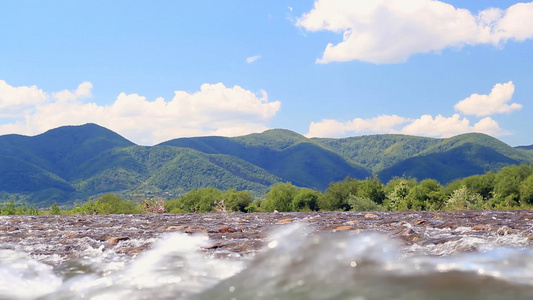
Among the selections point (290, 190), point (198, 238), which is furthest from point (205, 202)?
point (198, 238)

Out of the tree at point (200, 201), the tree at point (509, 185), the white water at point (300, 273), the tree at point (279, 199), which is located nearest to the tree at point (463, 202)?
the tree at point (509, 185)

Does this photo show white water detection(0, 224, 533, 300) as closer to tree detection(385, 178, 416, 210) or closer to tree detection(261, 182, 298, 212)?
tree detection(385, 178, 416, 210)

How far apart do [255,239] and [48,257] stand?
14.5 feet

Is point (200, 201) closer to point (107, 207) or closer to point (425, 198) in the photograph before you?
point (107, 207)

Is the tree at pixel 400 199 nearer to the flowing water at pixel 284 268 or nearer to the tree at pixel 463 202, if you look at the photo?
the tree at pixel 463 202

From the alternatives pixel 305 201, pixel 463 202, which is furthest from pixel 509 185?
pixel 305 201

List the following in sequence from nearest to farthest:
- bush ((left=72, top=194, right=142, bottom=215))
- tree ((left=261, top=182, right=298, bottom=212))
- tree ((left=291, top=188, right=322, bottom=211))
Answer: bush ((left=72, top=194, right=142, bottom=215)), tree ((left=291, top=188, right=322, bottom=211)), tree ((left=261, top=182, right=298, bottom=212))

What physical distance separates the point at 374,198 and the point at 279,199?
42.4ft

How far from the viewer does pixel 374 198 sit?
58250 mm

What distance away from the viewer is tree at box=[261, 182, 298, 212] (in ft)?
203

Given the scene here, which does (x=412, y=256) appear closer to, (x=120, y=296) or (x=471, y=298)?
(x=471, y=298)

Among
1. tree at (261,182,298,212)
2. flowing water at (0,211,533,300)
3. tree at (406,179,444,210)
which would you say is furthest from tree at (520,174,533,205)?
flowing water at (0,211,533,300)

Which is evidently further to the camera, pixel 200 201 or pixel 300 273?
pixel 200 201

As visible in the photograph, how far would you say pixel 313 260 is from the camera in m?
Result: 7.43
